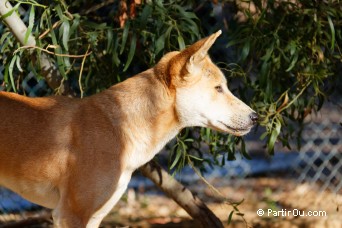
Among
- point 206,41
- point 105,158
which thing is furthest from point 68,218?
point 206,41

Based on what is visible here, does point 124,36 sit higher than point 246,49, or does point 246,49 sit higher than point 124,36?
point 124,36

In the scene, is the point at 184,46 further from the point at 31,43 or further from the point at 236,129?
the point at 31,43

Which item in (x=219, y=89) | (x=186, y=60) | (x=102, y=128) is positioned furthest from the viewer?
(x=219, y=89)

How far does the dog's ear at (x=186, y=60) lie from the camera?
4.67 metres

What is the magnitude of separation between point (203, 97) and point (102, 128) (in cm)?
69

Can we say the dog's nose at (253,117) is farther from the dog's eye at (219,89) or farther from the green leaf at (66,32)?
the green leaf at (66,32)

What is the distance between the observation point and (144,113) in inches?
190

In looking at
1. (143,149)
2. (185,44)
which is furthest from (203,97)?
(185,44)

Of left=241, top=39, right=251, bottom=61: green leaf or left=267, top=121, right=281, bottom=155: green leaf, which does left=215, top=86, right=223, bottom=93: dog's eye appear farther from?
left=267, top=121, right=281, bottom=155: green leaf

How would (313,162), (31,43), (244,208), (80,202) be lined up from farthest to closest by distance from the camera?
(313,162) → (244,208) → (31,43) → (80,202)

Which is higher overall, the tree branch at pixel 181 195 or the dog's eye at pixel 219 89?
the dog's eye at pixel 219 89

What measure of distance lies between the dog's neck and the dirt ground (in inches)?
60.1

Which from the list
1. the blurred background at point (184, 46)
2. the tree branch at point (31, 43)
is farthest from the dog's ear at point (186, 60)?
the tree branch at point (31, 43)

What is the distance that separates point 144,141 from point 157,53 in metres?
0.68
